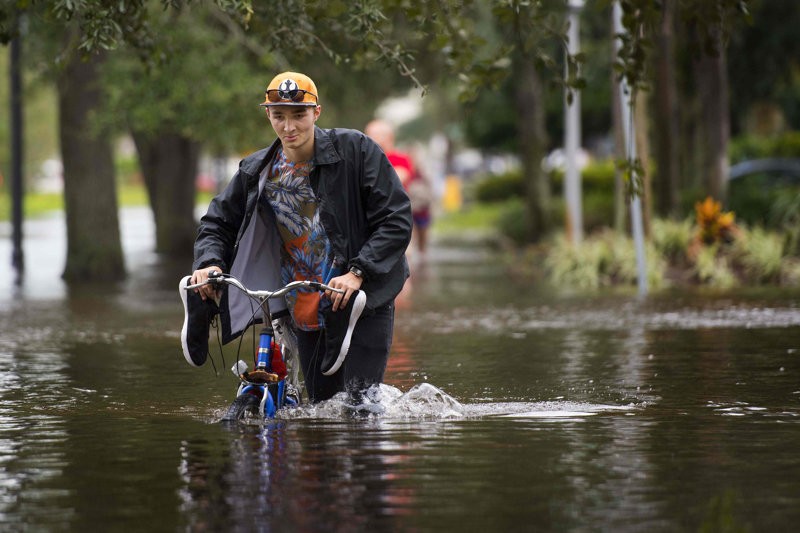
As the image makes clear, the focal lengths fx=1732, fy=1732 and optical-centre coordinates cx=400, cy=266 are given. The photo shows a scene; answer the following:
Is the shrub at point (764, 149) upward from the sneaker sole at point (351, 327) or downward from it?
upward

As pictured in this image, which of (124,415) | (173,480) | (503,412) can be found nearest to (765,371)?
(503,412)

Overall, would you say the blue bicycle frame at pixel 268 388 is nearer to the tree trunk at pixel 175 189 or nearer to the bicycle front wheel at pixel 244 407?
the bicycle front wheel at pixel 244 407

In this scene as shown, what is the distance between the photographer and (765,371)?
10789 mm

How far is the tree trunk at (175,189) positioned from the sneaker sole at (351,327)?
2146cm

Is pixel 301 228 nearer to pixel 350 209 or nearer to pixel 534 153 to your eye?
pixel 350 209

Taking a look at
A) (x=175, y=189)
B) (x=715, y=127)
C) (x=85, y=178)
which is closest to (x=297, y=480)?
(x=85, y=178)

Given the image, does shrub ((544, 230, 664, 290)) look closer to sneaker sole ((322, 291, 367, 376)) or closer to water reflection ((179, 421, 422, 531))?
sneaker sole ((322, 291, 367, 376))

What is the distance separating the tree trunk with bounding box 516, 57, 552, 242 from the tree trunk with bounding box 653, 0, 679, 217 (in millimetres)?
6072

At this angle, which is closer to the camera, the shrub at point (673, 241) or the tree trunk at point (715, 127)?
the shrub at point (673, 241)

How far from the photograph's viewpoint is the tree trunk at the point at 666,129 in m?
23.6

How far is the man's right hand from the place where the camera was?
785cm

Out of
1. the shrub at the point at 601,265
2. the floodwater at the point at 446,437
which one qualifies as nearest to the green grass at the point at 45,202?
the shrub at the point at 601,265

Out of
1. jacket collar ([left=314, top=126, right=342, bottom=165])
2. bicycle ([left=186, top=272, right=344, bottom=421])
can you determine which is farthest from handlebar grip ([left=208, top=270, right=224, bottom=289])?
jacket collar ([left=314, top=126, right=342, bottom=165])

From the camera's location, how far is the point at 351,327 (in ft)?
25.9
